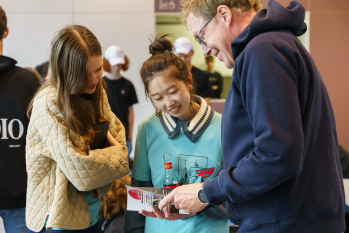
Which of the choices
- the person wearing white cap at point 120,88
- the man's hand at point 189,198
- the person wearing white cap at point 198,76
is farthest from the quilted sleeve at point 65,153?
the person wearing white cap at point 120,88

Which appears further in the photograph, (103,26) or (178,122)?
(103,26)

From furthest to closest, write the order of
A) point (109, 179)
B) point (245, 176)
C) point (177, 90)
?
point (177, 90), point (109, 179), point (245, 176)

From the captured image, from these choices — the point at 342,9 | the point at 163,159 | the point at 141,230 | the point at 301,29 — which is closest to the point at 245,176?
the point at 301,29

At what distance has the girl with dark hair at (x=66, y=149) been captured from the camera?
5.20 ft

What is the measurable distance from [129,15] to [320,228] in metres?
5.85

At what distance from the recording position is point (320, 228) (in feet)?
3.68

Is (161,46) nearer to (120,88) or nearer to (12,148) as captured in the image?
(12,148)

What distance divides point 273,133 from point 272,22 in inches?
12.8

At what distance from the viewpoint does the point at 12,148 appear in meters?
2.10

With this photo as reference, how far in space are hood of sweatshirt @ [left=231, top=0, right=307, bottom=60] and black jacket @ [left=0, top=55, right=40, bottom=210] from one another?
1361mm

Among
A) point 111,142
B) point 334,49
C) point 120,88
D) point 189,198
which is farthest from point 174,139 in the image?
point 334,49

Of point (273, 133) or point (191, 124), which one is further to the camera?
point (191, 124)

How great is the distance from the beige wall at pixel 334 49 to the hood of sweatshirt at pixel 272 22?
16.4ft

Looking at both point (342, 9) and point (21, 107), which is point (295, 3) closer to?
point (21, 107)
